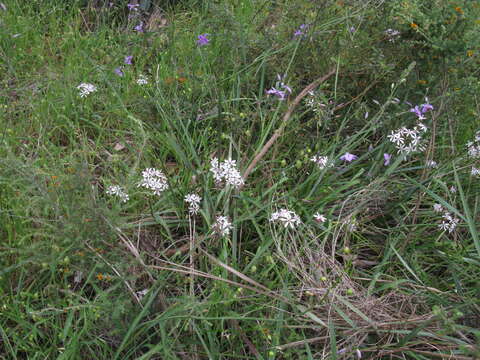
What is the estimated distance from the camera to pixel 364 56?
7.75 feet

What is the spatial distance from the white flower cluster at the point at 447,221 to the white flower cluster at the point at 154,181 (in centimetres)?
117

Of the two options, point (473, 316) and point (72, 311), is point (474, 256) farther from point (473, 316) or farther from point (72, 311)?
point (72, 311)

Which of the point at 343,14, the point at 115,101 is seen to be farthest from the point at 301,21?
the point at 115,101

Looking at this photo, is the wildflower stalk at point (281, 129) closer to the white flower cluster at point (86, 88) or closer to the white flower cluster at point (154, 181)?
the white flower cluster at point (154, 181)

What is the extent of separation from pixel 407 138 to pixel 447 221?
0.43 meters

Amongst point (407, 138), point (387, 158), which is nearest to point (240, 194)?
point (387, 158)

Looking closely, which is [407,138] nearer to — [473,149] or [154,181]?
[473,149]

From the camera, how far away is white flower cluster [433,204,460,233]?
190 cm

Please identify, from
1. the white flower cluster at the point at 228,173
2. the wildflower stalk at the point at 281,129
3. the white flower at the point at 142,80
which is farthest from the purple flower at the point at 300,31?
the white flower cluster at the point at 228,173

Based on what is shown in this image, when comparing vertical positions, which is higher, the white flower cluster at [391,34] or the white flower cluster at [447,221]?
the white flower cluster at [391,34]

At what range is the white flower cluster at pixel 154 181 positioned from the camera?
176cm

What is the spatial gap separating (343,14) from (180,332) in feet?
6.29

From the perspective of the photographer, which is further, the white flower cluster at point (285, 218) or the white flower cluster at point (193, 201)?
the white flower cluster at point (193, 201)

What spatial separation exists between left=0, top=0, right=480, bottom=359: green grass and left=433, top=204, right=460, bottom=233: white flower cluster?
4 centimetres
